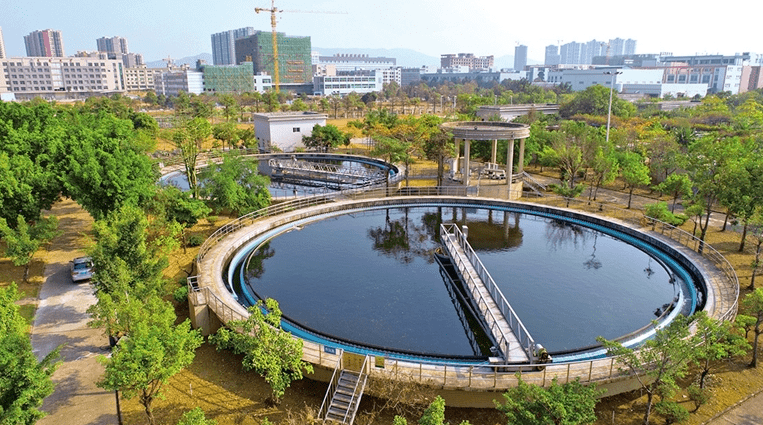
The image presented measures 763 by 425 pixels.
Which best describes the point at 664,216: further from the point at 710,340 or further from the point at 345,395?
the point at 345,395

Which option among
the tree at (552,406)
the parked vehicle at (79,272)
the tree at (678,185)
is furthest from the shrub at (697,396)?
the parked vehicle at (79,272)

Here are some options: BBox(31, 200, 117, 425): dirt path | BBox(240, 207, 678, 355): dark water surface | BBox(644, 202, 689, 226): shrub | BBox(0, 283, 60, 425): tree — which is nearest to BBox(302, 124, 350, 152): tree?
BBox(240, 207, 678, 355): dark water surface

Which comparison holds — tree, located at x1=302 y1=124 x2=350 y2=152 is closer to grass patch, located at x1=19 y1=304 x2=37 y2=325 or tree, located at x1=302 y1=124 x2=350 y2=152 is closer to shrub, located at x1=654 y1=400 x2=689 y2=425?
grass patch, located at x1=19 y1=304 x2=37 y2=325

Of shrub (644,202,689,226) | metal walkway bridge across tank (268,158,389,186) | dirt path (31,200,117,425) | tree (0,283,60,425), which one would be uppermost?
tree (0,283,60,425)

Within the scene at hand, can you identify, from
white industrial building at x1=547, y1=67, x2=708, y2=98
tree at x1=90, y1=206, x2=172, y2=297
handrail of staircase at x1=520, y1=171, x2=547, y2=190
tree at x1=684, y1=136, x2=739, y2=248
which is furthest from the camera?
white industrial building at x1=547, y1=67, x2=708, y2=98

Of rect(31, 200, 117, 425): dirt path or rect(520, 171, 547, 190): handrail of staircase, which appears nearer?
rect(31, 200, 117, 425): dirt path

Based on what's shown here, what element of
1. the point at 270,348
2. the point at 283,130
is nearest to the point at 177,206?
the point at 270,348

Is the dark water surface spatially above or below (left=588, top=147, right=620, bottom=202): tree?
below
